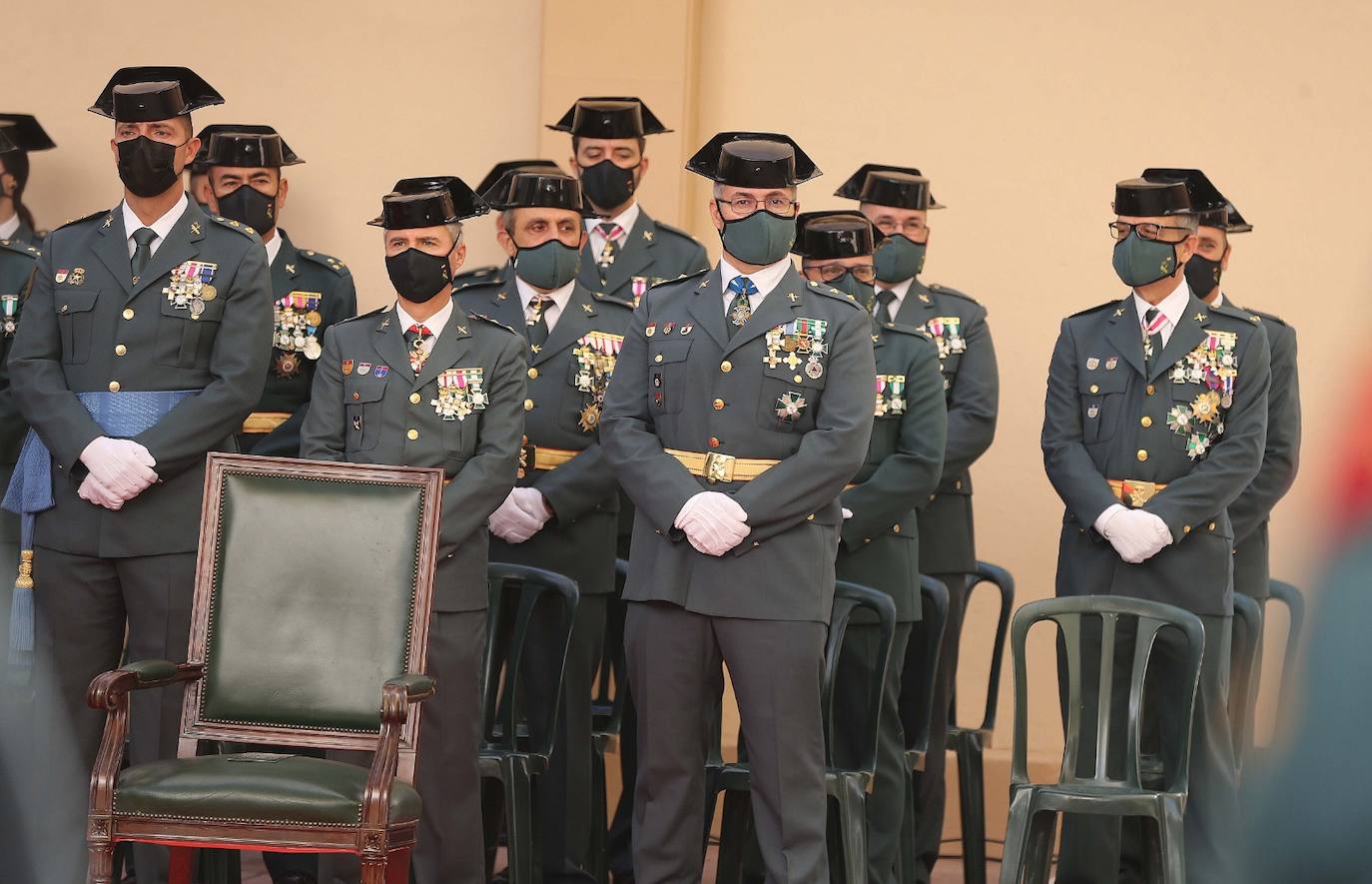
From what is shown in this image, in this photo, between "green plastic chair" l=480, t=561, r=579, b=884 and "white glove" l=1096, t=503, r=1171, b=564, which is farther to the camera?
"white glove" l=1096, t=503, r=1171, b=564

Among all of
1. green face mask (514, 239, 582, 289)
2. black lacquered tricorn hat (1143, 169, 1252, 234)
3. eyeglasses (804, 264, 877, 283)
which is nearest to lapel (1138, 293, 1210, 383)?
black lacquered tricorn hat (1143, 169, 1252, 234)

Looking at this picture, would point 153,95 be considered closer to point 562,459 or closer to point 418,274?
point 418,274

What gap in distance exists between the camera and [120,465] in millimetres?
3898

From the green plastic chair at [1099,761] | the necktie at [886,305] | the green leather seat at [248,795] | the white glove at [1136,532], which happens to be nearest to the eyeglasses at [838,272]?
the necktie at [886,305]

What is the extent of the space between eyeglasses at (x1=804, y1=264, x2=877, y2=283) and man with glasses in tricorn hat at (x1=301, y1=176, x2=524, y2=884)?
36.6 inches

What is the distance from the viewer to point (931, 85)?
588 centimetres

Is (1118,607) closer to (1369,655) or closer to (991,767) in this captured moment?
(991,767)

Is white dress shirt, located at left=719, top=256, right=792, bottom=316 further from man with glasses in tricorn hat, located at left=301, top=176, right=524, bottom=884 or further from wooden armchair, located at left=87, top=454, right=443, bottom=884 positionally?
wooden armchair, located at left=87, top=454, right=443, bottom=884

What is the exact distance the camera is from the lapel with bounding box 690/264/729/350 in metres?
3.94

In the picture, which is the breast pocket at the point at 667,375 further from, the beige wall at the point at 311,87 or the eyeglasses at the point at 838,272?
the beige wall at the point at 311,87

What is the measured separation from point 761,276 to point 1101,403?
1.10 metres

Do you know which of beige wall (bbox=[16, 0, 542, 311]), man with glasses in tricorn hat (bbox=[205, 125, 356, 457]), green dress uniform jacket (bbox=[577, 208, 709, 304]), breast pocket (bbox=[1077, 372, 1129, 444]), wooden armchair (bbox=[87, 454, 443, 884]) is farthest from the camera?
beige wall (bbox=[16, 0, 542, 311])

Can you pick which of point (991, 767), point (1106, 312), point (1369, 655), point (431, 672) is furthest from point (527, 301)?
point (1369, 655)

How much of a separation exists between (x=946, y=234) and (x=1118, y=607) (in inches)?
85.0
